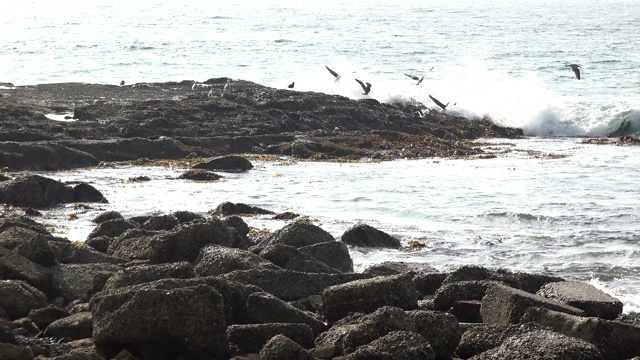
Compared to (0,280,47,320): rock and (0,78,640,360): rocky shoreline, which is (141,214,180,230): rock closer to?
(0,78,640,360): rocky shoreline

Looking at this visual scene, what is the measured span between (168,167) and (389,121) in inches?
334

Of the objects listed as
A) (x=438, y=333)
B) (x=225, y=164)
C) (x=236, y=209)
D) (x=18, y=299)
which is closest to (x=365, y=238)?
(x=236, y=209)

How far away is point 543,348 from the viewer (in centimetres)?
666

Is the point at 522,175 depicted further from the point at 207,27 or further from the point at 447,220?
the point at 207,27

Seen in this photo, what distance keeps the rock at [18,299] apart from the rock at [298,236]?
12.0 ft

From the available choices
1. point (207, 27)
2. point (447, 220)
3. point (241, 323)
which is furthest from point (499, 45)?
point (241, 323)

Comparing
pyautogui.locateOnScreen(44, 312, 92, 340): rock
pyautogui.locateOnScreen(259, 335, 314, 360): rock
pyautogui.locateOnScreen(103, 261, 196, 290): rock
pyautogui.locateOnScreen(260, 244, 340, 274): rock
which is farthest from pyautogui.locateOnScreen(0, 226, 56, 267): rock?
pyautogui.locateOnScreen(259, 335, 314, 360): rock

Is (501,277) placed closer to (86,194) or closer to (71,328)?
(71,328)

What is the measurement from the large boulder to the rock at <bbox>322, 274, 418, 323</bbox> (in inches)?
344

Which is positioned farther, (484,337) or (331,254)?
(331,254)

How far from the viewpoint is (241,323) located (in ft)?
26.8

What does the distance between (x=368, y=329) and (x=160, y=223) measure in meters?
5.47

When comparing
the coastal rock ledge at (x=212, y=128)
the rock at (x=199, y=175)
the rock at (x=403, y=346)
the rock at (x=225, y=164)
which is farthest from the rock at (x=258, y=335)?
the rock at (x=225, y=164)

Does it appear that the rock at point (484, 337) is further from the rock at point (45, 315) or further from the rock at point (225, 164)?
the rock at point (225, 164)
